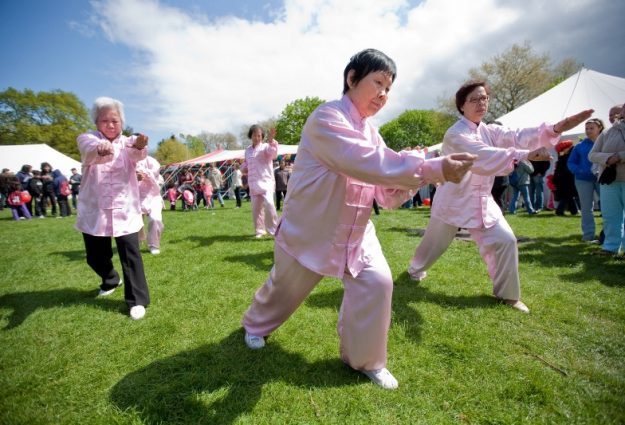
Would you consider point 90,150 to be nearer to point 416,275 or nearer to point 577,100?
point 416,275

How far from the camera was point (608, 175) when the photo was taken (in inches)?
192

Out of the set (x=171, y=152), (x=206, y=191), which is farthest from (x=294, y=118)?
(x=206, y=191)

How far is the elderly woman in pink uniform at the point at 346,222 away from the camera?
2006 millimetres

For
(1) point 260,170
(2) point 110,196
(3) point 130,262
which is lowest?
(3) point 130,262

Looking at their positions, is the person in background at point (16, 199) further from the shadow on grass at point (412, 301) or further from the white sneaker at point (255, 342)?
the white sneaker at point (255, 342)

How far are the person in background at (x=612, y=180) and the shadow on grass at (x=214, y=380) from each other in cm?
526

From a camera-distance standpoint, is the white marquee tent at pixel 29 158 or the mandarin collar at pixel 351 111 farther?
the white marquee tent at pixel 29 158

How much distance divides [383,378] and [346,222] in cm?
116

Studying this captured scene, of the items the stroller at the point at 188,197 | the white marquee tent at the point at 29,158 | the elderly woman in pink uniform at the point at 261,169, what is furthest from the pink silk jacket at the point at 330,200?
the white marquee tent at the point at 29,158

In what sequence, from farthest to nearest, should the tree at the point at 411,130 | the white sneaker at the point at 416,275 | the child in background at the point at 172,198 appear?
the tree at the point at 411,130, the child in background at the point at 172,198, the white sneaker at the point at 416,275

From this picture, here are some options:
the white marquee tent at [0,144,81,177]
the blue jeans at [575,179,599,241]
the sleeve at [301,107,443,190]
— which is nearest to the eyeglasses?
the sleeve at [301,107,443,190]

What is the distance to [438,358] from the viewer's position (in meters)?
2.57

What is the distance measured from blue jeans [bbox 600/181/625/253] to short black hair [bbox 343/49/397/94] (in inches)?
209

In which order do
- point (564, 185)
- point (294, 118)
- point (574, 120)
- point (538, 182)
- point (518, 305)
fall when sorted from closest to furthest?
point (574, 120), point (518, 305), point (564, 185), point (538, 182), point (294, 118)
